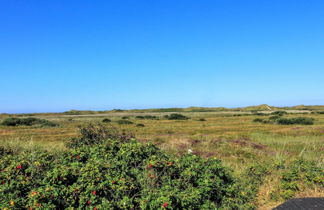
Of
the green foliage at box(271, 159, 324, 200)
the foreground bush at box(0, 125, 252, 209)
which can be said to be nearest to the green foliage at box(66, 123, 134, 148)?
the foreground bush at box(0, 125, 252, 209)

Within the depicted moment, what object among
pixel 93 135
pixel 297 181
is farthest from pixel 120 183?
pixel 93 135

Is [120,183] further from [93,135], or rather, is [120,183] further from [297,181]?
[93,135]

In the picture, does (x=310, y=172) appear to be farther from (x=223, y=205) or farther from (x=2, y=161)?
(x=2, y=161)

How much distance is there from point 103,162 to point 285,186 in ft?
15.5

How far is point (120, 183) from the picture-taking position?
4.61m

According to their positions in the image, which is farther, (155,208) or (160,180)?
(160,180)

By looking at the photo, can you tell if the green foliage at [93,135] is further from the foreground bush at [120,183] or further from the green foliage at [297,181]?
the green foliage at [297,181]

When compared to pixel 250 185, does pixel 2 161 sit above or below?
above

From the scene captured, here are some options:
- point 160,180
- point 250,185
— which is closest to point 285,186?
point 250,185

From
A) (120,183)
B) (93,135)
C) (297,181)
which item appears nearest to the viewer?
(120,183)

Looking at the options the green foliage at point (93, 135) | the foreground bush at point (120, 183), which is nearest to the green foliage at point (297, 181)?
the foreground bush at point (120, 183)

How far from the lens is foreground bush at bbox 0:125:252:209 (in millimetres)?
4164

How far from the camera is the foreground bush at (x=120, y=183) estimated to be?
4.16m

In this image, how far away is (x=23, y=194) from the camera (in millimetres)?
4625
